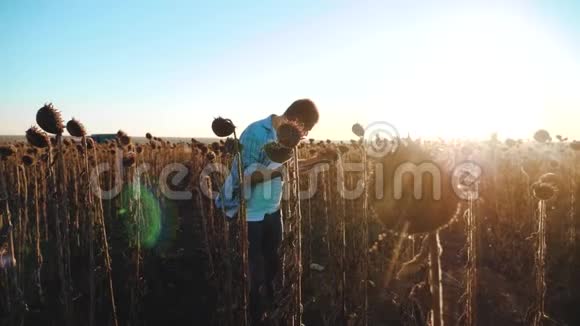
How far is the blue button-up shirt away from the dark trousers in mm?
113

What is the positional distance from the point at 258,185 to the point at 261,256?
74 cm

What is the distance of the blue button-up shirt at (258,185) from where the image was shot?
3.80 metres

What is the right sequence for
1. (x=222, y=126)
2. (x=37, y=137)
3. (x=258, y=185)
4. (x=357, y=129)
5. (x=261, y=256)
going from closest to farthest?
(x=222, y=126) < (x=37, y=137) < (x=258, y=185) < (x=261, y=256) < (x=357, y=129)

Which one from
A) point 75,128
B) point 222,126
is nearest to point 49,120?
point 75,128

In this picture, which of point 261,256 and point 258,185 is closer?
point 258,185

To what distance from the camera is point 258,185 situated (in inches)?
155

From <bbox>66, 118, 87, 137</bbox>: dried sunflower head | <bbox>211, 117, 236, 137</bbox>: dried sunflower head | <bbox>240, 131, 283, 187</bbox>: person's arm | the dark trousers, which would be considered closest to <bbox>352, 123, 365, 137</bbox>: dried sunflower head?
the dark trousers

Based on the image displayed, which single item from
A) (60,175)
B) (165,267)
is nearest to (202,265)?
(165,267)

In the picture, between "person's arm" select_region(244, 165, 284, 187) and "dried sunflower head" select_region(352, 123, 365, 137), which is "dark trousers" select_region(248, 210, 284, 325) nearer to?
"person's arm" select_region(244, 165, 284, 187)

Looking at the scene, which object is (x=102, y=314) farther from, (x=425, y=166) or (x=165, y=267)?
(x=425, y=166)

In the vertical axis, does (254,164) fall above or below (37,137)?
below

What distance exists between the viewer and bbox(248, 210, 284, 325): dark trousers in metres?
4.00

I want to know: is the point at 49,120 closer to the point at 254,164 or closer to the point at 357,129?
the point at 254,164

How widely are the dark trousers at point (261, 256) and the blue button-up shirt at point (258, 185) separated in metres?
0.11
